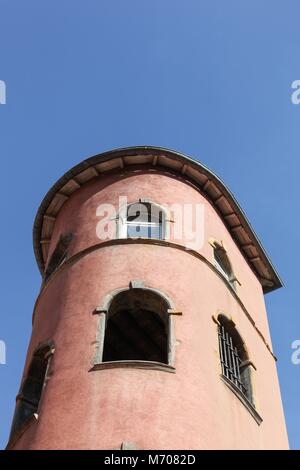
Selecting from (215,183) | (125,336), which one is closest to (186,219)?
(215,183)

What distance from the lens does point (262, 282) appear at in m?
18.9

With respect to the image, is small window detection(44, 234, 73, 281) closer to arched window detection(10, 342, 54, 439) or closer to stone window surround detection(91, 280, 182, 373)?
arched window detection(10, 342, 54, 439)

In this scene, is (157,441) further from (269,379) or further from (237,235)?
(237,235)

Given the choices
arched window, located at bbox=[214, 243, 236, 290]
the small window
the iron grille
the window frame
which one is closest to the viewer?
the iron grille

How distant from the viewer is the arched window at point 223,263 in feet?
52.1

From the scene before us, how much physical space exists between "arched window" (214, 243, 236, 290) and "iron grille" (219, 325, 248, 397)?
7.79ft

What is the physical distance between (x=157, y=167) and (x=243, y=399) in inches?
269

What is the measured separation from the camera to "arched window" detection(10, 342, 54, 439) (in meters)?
12.3

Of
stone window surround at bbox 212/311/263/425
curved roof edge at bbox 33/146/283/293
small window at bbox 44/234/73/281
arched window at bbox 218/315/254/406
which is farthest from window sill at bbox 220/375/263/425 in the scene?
curved roof edge at bbox 33/146/283/293

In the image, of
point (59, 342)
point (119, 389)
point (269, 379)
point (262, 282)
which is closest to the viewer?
point (119, 389)

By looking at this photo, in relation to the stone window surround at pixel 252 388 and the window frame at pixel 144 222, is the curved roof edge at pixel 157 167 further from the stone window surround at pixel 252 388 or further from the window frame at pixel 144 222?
the stone window surround at pixel 252 388

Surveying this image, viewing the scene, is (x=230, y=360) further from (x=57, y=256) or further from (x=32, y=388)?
(x=57, y=256)

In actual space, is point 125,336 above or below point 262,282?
below
